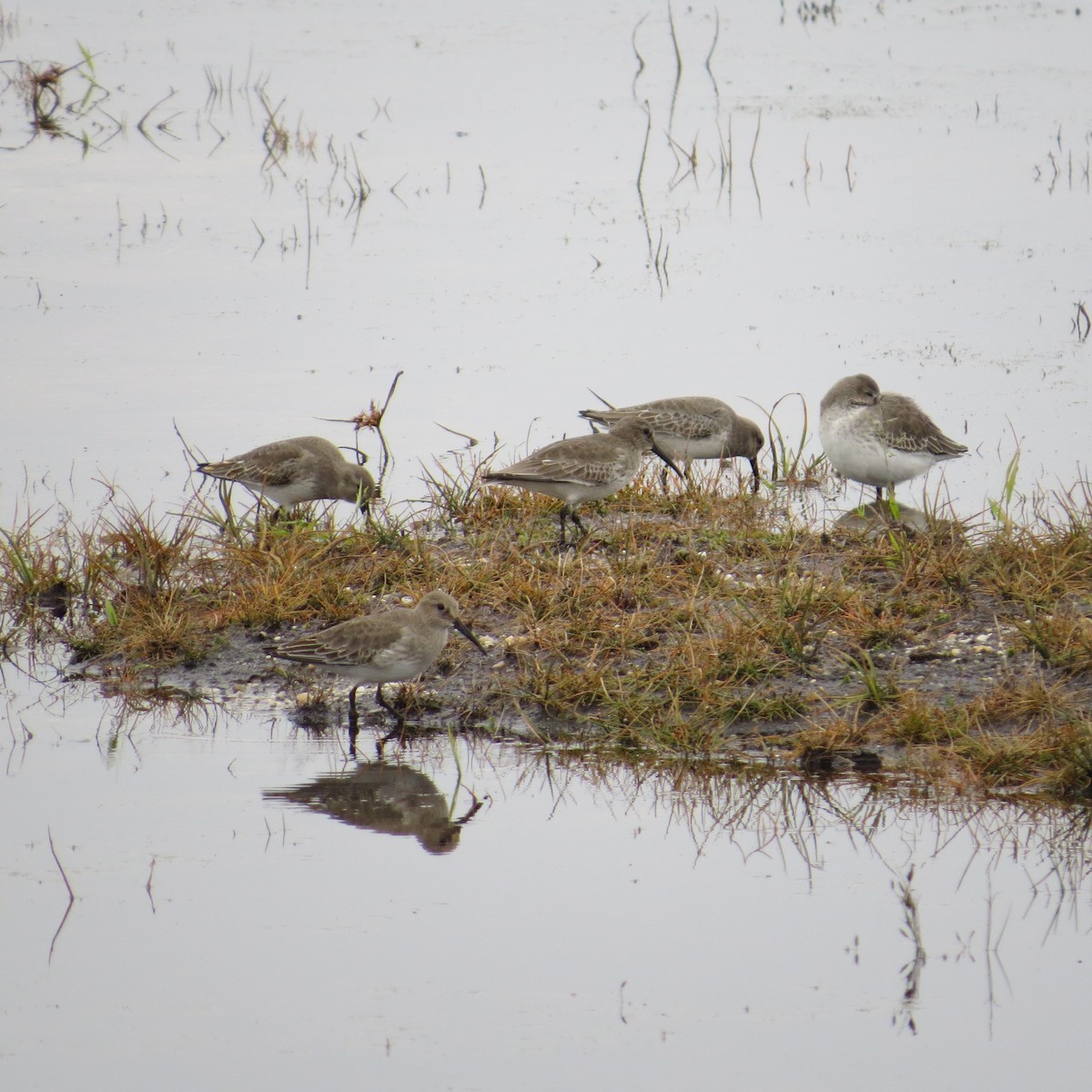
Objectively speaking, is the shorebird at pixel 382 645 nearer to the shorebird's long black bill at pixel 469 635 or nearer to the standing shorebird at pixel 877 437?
the shorebird's long black bill at pixel 469 635

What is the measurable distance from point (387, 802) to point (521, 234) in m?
11.7

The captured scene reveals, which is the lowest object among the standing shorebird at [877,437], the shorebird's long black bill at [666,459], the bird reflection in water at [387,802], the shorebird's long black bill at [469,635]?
the bird reflection in water at [387,802]

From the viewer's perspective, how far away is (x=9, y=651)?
30.2 ft

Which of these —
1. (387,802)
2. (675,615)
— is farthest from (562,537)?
(387,802)

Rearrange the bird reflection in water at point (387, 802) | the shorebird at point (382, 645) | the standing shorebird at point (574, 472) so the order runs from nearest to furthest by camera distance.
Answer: the bird reflection in water at point (387, 802)
the shorebird at point (382, 645)
the standing shorebird at point (574, 472)

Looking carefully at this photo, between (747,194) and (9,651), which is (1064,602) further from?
(747,194)

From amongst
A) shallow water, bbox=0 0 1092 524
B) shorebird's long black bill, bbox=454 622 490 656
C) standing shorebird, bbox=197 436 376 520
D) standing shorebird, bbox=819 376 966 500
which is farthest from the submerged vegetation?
shallow water, bbox=0 0 1092 524

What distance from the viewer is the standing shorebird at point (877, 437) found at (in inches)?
445

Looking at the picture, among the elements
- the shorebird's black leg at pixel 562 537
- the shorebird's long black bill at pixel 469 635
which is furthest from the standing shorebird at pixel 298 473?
the shorebird's long black bill at pixel 469 635

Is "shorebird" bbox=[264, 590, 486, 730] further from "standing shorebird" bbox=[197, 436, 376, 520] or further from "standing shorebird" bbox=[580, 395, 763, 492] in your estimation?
"standing shorebird" bbox=[580, 395, 763, 492]

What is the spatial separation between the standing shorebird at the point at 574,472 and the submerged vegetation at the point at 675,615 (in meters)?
0.26

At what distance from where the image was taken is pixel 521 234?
18141 millimetres

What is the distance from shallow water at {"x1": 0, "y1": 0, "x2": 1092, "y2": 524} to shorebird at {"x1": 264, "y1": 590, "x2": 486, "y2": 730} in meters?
3.12

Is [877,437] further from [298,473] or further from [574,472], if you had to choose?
A: [298,473]
